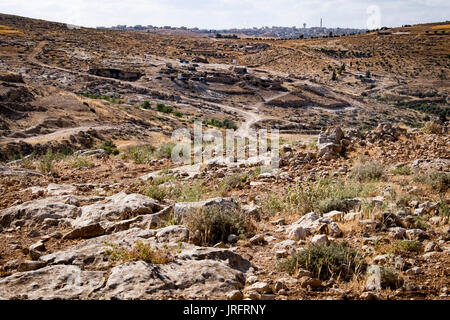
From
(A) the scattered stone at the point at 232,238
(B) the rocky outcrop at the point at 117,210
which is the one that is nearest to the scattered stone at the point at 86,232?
(B) the rocky outcrop at the point at 117,210

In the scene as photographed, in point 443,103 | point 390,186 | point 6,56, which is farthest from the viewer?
point 443,103

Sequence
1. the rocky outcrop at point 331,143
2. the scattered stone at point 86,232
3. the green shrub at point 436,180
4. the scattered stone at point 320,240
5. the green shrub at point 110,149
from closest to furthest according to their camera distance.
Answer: the scattered stone at point 320,240, the scattered stone at point 86,232, the green shrub at point 436,180, the rocky outcrop at point 331,143, the green shrub at point 110,149

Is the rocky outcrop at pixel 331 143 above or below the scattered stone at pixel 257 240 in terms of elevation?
above

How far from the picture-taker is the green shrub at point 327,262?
134 inches

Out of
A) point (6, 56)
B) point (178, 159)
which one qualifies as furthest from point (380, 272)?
point (6, 56)

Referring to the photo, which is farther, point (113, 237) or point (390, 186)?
point (390, 186)

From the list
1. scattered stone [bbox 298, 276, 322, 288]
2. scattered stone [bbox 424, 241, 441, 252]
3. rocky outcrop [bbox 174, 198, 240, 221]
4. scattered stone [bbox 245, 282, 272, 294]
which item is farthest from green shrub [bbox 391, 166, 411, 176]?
scattered stone [bbox 245, 282, 272, 294]

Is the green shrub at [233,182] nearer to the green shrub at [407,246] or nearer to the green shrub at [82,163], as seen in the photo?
the green shrub at [407,246]

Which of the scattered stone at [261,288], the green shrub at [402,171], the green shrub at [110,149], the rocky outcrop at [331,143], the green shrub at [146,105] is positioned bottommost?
the green shrub at [110,149]

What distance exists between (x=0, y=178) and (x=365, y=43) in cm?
8369

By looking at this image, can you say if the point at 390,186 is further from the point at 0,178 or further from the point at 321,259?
the point at 0,178

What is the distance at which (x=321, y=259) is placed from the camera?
342cm

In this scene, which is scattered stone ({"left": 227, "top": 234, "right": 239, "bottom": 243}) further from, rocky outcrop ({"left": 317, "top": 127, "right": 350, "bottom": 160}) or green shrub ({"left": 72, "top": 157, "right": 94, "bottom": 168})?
green shrub ({"left": 72, "top": 157, "right": 94, "bottom": 168})

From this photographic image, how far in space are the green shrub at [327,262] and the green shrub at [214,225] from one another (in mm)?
969
